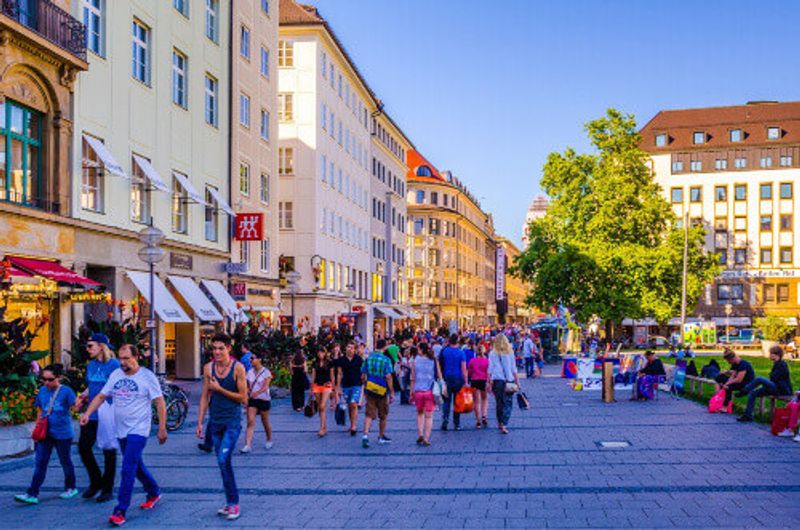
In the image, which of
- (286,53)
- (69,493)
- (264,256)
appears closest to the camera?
(69,493)

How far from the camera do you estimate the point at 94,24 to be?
24469 mm

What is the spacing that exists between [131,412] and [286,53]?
143ft

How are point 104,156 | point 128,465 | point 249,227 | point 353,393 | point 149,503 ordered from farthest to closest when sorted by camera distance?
1. point 249,227
2. point 104,156
3. point 353,393
4. point 149,503
5. point 128,465

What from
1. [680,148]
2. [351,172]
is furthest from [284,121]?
[680,148]

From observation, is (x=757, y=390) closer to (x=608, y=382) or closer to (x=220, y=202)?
(x=608, y=382)

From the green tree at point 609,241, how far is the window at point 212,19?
27.6 meters

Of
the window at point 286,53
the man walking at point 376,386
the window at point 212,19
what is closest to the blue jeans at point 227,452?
the man walking at point 376,386

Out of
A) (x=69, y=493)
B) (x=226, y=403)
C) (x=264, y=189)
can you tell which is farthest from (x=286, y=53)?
(x=226, y=403)

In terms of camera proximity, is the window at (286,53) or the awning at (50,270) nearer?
the awning at (50,270)

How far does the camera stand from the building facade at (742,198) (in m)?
89.2

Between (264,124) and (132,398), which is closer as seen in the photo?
(132,398)

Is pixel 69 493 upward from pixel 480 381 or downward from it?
downward

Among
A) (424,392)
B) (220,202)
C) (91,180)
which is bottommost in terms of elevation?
(424,392)

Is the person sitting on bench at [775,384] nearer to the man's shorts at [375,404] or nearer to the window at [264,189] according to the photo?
the man's shorts at [375,404]
